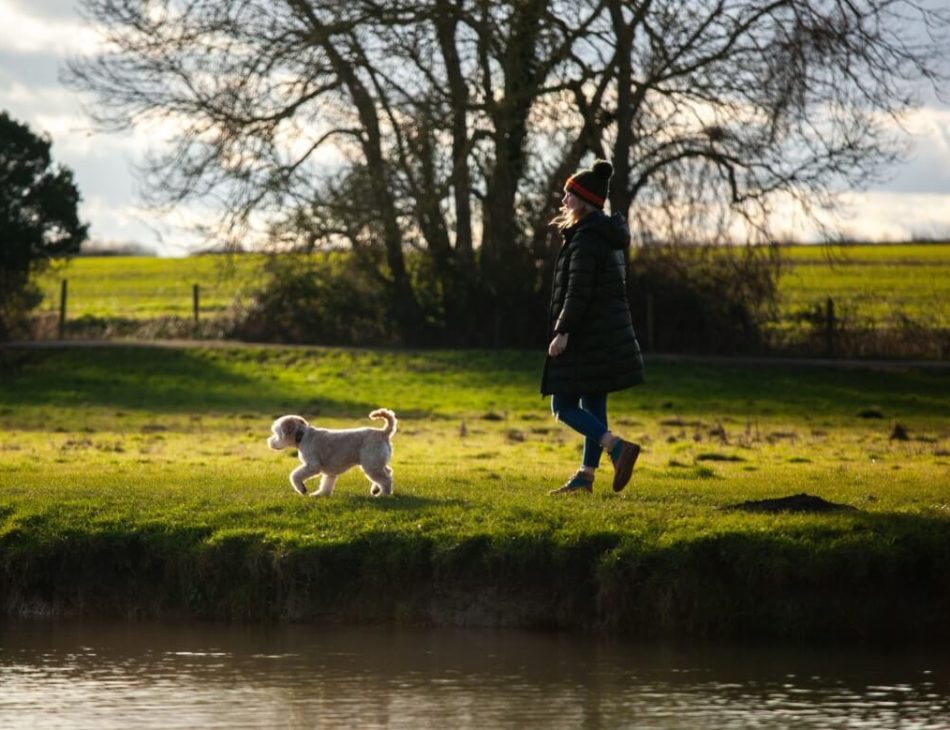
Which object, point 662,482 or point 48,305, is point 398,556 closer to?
point 662,482

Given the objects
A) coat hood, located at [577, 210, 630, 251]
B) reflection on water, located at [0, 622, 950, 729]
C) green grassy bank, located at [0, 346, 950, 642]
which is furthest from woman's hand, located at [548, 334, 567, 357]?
reflection on water, located at [0, 622, 950, 729]

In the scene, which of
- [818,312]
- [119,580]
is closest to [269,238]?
[818,312]

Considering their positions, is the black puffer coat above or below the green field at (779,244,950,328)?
below

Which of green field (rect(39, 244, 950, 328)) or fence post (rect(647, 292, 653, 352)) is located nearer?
fence post (rect(647, 292, 653, 352))

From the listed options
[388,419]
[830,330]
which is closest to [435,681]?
[388,419]

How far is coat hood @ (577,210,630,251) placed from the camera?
1430 centimetres

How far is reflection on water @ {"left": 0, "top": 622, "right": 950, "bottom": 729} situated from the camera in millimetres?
10156

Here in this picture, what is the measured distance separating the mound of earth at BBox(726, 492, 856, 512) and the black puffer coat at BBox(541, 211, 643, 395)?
4.75ft

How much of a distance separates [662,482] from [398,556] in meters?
4.82

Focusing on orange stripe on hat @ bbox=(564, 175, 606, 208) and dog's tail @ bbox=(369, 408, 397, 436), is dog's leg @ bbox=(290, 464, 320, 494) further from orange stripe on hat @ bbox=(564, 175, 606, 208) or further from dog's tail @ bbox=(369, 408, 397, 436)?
orange stripe on hat @ bbox=(564, 175, 606, 208)

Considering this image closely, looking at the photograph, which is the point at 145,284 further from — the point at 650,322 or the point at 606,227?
the point at 606,227

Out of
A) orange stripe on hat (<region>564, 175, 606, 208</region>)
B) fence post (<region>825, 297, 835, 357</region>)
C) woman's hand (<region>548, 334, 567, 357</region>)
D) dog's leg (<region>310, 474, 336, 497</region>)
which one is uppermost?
orange stripe on hat (<region>564, 175, 606, 208</region>)

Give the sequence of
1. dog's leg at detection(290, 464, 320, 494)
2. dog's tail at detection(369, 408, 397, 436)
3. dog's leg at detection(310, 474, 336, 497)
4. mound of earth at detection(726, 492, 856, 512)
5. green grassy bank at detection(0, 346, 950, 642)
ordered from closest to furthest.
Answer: green grassy bank at detection(0, 346, 950, 642), mound of earth at detection(726, 492, 856, 512), dog's tail at detection(369, 408, 397, 436), dog's leg at detection(290, 464, 320, 494), dog's leg at detection(310, 474, 336, 497)

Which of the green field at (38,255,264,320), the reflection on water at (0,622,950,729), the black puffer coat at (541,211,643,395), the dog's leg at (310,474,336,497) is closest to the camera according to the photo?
the reflection on water at (0,622,950,729)
